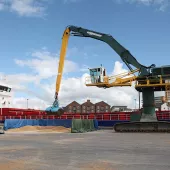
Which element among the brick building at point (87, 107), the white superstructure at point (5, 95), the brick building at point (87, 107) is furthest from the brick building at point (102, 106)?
the white superstructure at point (5, 95)

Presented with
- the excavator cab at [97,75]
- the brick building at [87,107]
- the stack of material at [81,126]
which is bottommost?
the stack of material at [81,126]

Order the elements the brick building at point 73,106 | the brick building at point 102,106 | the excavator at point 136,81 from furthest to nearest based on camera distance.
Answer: the brick building at point 102,106 < the brick building at point 73,106 < the excavator at point 136,81

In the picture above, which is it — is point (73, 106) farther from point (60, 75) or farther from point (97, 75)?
point (97, 75)

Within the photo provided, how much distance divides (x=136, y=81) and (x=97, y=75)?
15.6 feet

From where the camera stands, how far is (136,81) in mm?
33906

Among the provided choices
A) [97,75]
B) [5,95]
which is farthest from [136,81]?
[5,95]

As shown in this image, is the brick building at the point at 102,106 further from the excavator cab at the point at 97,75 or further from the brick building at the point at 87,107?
the excavator cab at the point at 97,75

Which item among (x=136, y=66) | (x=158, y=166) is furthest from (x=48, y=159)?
(x=136, y=66)

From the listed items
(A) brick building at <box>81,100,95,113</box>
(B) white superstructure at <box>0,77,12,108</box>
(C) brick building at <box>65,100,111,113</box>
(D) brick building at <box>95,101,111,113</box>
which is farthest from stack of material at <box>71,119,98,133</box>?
(D) brick building at <box>95,101,111,113</box>

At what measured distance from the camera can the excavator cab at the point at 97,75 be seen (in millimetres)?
33562

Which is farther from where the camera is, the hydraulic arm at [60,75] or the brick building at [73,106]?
the brick building at [73,106]

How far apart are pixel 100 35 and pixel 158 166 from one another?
27391 millimetres

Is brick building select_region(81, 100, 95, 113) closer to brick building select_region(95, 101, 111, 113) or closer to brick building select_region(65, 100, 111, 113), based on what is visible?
brick building select_region(65, 100, 111, 113)

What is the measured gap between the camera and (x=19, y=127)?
133 feet
